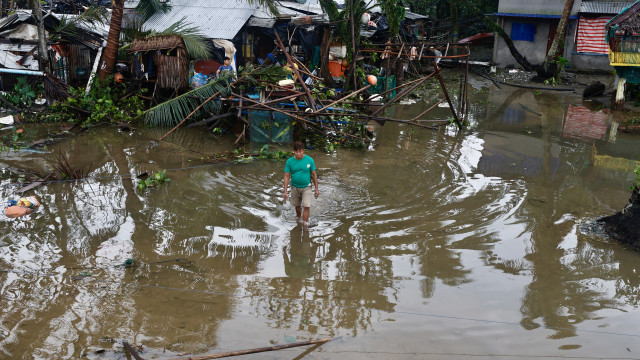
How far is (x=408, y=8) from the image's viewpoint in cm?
3322

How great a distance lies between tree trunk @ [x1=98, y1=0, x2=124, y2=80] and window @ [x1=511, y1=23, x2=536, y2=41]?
61.6 ft

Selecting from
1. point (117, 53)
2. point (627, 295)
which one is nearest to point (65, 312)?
point (627, 295)

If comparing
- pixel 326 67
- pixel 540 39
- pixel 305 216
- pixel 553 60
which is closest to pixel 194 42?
pixel 326 67

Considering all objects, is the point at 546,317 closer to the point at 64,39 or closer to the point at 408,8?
the point at 64,39

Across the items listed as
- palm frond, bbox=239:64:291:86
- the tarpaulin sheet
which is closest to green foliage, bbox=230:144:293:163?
palm frond, bbox=239:64:291:86

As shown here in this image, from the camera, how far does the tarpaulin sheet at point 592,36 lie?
2364 centimetres

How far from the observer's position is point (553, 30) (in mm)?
25234

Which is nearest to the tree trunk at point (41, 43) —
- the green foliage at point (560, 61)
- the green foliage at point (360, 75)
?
the green foliage at point (360, 75)

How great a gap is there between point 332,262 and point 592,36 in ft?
71.9

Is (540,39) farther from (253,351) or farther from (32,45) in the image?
(253,351)

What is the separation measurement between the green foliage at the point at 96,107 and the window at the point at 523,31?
18762mm

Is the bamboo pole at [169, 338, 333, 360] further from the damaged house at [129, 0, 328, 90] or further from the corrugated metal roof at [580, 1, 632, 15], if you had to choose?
the corrugated metal roof at [580, 1, 632, 15]

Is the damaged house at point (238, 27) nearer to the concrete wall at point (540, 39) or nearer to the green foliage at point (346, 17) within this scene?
the green foliage at point (346, 17)

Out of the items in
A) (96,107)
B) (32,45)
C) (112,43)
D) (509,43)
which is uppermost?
(509,43)
